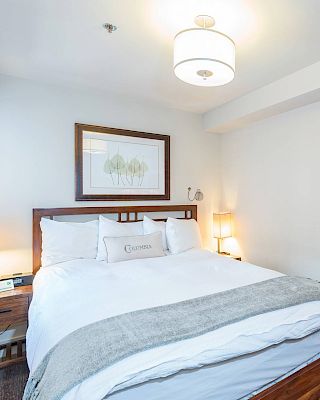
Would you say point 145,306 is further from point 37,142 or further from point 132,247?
point 37,142

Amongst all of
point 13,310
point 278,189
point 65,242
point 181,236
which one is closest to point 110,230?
point 65,242

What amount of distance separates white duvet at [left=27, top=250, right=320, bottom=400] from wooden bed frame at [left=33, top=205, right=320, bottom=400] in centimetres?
20

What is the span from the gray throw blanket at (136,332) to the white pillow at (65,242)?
131 centimetres

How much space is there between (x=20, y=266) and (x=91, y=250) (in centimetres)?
71

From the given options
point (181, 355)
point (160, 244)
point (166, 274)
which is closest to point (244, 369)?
point (181, 355)

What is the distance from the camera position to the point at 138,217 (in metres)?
3.26

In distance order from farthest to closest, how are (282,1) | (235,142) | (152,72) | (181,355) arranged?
(235,142)
(152,72)
(282,1)
(181,355)

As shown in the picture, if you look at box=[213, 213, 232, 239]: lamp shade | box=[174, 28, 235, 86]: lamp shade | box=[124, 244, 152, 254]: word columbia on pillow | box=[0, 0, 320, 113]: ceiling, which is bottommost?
box=[124, 244, 152, 254]: word columbia on pillow

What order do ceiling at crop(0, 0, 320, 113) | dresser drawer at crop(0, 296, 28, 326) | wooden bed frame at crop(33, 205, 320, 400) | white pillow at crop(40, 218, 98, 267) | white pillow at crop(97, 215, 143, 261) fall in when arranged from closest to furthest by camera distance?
wooden bed frame at crop(33, 205, 320, 400)
ceiling at crop(0, 0, 320, 113)
dresser drawer at crop(0, 296, 28, 326)
white pillow at crop(40, 218, 98, 267)
white pillow at crop(97, 215, 143, 261)

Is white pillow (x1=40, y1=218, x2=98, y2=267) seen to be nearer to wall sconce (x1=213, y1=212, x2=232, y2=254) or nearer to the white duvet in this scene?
the white duvet

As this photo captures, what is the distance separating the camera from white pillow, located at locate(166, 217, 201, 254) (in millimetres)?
2975

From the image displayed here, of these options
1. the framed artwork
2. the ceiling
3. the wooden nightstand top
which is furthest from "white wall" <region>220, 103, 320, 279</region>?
the wooden nightstand top

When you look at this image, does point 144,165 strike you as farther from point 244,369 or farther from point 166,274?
point 244,369

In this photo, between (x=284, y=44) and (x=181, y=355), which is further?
(x=284, y=44)
